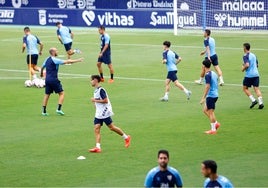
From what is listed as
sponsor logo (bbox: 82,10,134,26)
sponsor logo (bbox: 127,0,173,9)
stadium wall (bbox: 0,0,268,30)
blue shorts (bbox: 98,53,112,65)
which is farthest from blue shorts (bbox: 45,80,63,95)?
sponsor logo (bbox: 127,0,173,9)

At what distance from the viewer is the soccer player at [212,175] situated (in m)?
13.9

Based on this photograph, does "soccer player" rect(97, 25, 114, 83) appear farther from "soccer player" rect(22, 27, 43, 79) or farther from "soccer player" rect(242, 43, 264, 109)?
"soccer player" rect(242, 43, 264, 109)

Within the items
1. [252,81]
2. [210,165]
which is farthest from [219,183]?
[252,81]

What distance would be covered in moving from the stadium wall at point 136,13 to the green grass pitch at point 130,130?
11.0m

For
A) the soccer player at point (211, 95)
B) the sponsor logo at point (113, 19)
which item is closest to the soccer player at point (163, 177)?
the soccer player at point (211, 95)

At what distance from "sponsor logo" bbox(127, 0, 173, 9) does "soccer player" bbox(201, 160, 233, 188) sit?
49.5 meters

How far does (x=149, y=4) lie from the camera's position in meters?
64.6

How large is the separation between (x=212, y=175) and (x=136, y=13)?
48287 mm

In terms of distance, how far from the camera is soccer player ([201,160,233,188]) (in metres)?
13.9

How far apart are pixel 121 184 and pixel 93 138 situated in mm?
5713

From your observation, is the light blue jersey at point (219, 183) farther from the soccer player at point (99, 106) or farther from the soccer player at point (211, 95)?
the soccer player at point (211, 95)

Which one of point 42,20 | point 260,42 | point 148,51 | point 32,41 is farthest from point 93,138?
point 42,20

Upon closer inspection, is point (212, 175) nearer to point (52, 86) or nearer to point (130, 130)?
point (130, 130)

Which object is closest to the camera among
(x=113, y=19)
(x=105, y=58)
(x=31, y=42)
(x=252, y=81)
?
(x=252, y=81)
